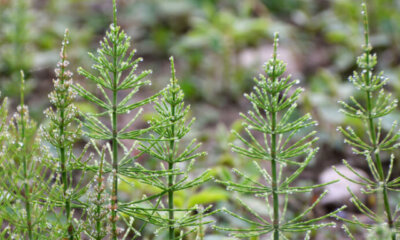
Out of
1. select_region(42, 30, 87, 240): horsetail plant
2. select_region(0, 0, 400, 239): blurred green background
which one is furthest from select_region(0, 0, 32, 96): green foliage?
select_region(42, 30, 87, 240): horsetail plant

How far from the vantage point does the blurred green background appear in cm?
275

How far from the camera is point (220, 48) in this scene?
10.2ft

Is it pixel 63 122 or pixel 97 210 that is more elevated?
pixel 63 122

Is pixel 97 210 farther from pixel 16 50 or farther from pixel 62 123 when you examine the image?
pixel 16 50

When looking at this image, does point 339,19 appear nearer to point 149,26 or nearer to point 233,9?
point 233,9

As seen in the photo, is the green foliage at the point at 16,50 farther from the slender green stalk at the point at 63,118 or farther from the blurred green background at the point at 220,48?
the slender green stalk at the point at 63,118

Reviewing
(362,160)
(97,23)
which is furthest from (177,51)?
(362,160)

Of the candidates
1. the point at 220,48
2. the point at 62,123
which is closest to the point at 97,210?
the point at 62,123

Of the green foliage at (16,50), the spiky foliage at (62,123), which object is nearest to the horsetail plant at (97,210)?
the spiky foliage at (62,123)

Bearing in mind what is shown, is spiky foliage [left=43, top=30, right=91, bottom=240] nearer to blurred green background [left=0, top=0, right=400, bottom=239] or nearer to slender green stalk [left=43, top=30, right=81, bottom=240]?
slender green stalk [left=43, top=30, right=81, bottom=240]

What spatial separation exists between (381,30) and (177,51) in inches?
56.4

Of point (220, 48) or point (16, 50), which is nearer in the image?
point (16, 50)

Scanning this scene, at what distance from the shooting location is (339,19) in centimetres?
372

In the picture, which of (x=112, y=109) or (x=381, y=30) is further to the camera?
(x=381, y=30)
